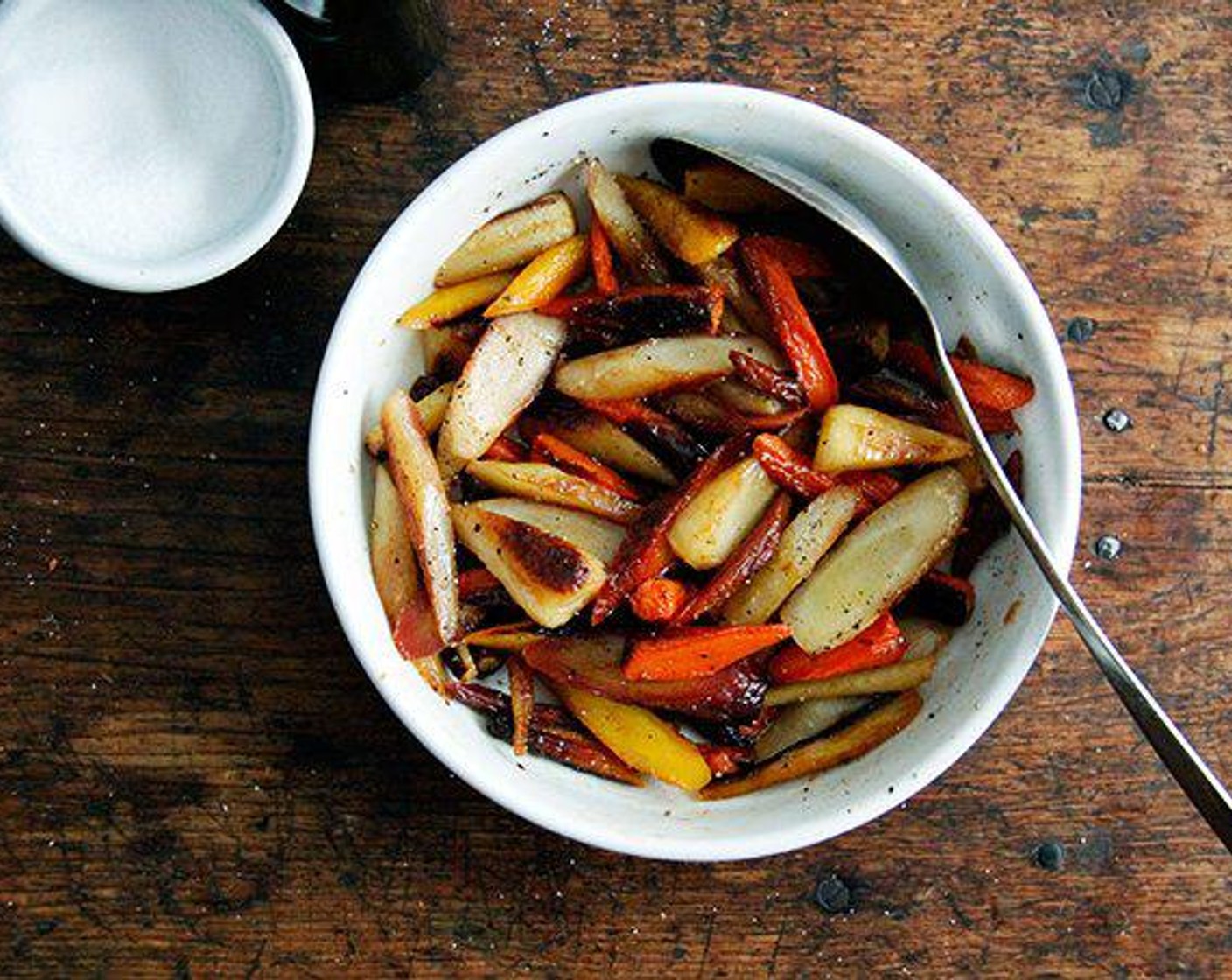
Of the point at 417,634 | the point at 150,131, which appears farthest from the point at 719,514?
the point at 150,131

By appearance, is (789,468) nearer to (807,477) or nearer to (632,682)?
(807,477)

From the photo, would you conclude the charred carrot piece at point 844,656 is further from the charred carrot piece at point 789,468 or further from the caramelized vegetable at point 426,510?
the caramelized vegetable at point 426,510

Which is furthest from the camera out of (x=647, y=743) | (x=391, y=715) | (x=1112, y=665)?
(x=391, y=715)

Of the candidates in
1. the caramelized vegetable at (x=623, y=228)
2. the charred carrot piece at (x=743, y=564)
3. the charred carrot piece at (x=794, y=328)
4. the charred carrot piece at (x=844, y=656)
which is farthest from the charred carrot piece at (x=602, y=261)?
the charred carrot piece at (x=844, y=656)

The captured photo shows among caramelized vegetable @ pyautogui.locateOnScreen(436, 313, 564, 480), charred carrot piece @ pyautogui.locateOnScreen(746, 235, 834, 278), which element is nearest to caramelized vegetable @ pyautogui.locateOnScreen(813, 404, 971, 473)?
charred carrot piece @ pyautogui.locateOnScreen(746, 235, 834, 278)

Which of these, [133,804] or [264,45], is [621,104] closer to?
[264,45]

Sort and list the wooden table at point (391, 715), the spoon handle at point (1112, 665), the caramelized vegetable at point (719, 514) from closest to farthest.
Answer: the spoon handle at point (1112, 665) < the caramelized vegetable at point (719, 514) < the wooden table at point (391, 715)

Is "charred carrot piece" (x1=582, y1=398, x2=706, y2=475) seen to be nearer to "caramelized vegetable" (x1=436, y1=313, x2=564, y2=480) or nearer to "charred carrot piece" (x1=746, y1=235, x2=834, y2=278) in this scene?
"caramelized vegetable" (x1=436, y1=313, x2=564, y2=480)
